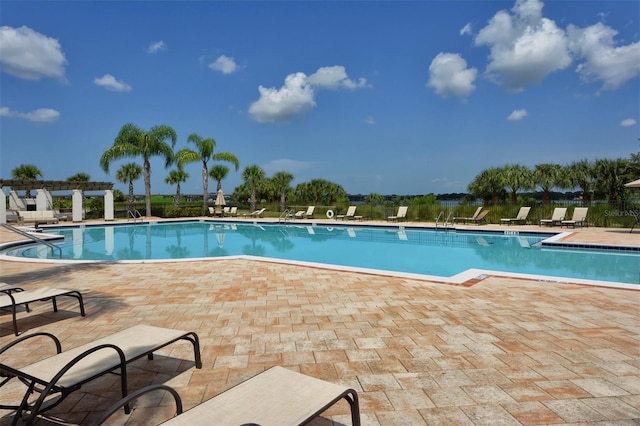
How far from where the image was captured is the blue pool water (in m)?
9.20

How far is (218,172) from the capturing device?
29.5 m

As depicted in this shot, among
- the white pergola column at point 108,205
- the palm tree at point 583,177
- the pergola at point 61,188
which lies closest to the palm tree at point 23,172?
the pergola at point 61,188

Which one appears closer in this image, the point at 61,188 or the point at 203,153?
the point at 61,188

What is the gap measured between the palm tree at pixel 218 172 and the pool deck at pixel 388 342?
2362 centimetres

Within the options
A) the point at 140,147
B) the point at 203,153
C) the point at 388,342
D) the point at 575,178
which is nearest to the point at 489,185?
the point at 575,178

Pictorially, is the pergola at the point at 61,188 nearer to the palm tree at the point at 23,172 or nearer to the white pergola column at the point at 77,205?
the white pergola column at the point at 77,205

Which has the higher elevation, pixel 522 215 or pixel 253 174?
pixel 253 174

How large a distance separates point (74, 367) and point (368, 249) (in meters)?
10.6

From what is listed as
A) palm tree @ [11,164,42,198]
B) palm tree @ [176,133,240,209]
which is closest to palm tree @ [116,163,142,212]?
palm tree @ [176,133,240,209]

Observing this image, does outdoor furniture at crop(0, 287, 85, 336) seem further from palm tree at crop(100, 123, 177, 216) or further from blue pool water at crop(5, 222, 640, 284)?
palm tree at crop(100, 123, 177, 216)

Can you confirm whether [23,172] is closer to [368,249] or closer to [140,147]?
[140,147]

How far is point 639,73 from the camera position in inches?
688

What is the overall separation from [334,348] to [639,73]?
73.0ft

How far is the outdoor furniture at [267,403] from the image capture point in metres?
1.72
